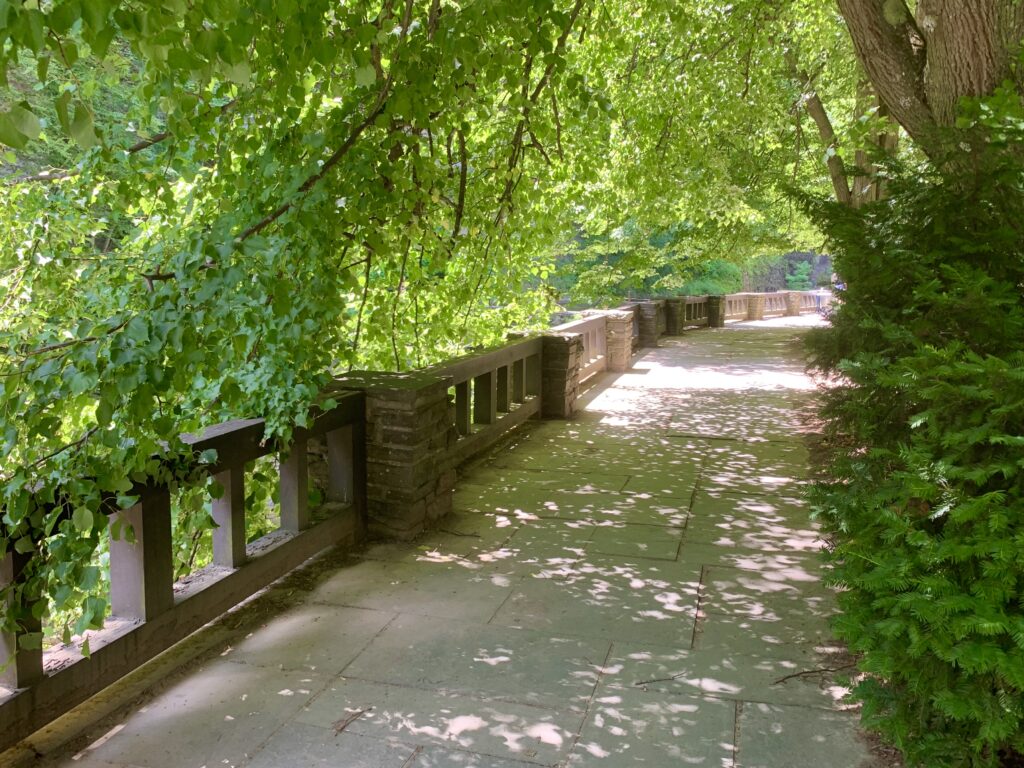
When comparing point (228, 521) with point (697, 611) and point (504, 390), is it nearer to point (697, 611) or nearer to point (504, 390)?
point (697, 611)

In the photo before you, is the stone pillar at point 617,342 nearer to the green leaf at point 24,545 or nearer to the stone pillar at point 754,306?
the green leaf at point 24,545

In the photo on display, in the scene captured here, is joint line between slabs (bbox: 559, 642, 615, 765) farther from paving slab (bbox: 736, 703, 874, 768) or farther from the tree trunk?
the tree trunk

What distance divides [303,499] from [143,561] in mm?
1367

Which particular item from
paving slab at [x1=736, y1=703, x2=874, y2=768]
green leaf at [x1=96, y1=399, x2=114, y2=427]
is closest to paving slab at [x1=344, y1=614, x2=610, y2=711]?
paving slab at [x1=736, y1=703, x2=874, y2=768]

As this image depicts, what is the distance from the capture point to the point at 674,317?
22422 mm

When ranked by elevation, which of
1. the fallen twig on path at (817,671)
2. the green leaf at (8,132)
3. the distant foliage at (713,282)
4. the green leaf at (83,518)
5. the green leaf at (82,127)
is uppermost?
the distant foliage at (713,282)

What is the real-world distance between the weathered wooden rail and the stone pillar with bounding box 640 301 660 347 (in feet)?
29.9

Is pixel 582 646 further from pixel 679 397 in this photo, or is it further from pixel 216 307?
pixel 679 397

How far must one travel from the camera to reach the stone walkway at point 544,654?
306 cm

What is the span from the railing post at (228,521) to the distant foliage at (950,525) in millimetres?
2689

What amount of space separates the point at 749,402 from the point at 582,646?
7.96 meters

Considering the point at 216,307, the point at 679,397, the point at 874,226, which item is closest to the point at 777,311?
the point at 679,397

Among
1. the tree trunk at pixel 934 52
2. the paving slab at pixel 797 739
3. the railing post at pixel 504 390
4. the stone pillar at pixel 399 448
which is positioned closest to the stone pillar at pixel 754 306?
the railing post at pixel 504 390

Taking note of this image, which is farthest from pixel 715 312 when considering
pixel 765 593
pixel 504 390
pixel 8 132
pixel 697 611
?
pixel 8 132
